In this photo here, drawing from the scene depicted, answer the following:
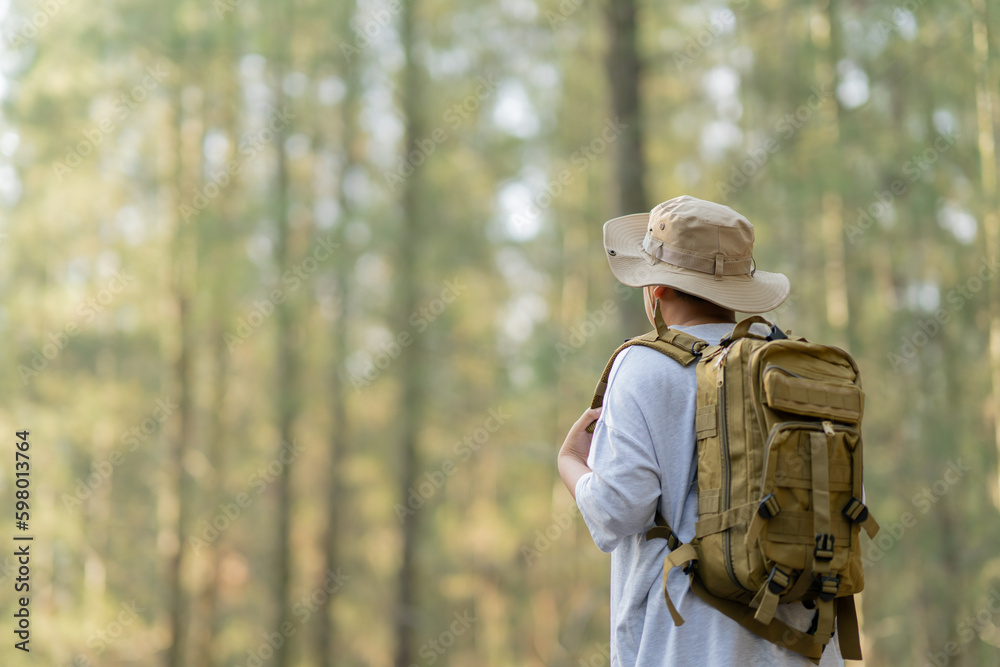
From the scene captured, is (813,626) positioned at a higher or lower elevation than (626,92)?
lower

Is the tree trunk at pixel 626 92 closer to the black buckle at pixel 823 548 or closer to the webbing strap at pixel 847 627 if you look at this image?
the webbing strap at pixel 847 627

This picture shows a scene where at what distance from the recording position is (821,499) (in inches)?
66.5

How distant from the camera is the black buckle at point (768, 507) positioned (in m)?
1.65

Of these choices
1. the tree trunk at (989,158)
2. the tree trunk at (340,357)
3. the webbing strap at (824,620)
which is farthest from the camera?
the tree trunk at (340,357)

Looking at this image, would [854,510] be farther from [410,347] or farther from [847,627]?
[410,347]

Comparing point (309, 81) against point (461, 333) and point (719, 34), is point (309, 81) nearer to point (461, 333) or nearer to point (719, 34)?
point (461, 333)

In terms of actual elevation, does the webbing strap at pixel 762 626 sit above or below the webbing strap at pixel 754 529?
below

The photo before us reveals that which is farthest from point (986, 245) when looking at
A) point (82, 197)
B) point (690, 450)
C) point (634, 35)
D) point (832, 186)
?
point (82, 197)

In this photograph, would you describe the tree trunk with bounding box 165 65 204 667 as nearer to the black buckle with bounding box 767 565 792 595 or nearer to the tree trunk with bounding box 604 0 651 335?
the tree trunk with bounding box 604 0 651 335

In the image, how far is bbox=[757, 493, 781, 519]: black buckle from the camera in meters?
1.65

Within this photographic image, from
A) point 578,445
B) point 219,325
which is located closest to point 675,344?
point 578,445

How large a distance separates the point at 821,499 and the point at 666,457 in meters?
0.33

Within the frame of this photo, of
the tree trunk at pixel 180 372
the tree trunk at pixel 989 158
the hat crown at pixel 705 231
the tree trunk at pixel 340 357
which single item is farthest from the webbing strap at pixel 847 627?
the tree trunk at pixel 340 357

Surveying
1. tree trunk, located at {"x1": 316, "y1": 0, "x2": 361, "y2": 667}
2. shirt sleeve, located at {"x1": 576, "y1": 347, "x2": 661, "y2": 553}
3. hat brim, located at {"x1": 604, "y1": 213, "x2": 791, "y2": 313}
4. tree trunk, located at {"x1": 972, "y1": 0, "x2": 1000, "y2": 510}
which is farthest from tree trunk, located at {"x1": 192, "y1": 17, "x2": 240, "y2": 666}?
shirt sleeve, located at {"x1": 576, "y1": 347, "x2": 661, "y2": 553}
